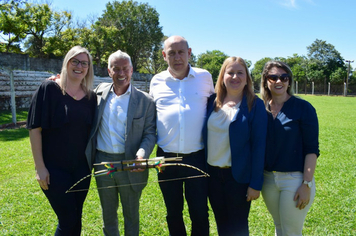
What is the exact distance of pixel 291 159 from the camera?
8.44ft

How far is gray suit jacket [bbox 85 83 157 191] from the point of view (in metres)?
2.89

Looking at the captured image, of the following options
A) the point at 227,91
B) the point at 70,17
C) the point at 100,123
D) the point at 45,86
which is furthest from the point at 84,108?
the point at 70,17

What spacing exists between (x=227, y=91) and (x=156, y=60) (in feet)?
152

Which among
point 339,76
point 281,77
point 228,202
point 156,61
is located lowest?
point 228,202

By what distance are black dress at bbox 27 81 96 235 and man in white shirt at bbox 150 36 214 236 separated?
2.91ft

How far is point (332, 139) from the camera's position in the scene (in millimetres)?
10156

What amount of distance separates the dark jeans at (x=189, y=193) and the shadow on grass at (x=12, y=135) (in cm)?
872

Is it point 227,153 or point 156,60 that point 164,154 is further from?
point 156,60

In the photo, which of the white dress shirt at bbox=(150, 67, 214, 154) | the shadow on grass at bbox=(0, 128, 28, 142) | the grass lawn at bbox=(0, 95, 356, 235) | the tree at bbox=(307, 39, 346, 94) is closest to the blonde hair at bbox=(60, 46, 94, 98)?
the white dress shirt at bbox=(150, 67, 214, 154)

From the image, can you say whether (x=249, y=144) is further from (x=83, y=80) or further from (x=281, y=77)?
(x=83, y=80)

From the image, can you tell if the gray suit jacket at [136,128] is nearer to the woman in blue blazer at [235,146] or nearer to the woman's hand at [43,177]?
the woman's hand at [43,177]

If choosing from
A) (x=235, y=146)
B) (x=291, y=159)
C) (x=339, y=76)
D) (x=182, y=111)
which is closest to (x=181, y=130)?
(x=182, y=111)

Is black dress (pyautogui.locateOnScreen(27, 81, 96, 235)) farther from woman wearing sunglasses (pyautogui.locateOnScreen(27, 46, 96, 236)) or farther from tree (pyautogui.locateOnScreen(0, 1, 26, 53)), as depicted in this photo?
tree (pyautogui.locateOnScreen(0, 1, 26, 53))

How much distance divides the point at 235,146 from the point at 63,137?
1.78 meters
